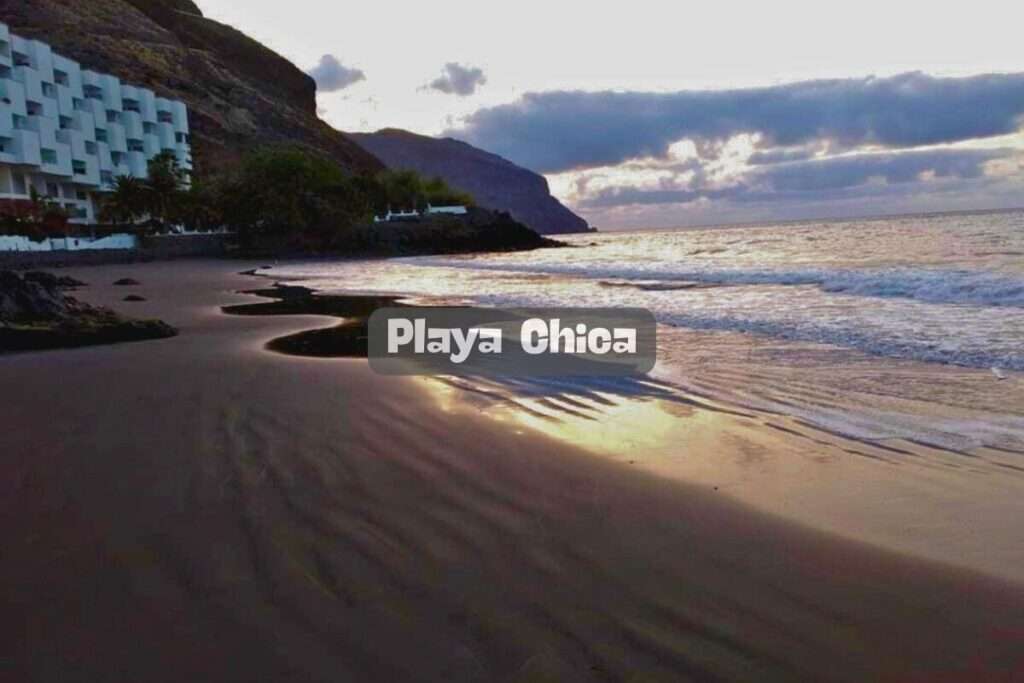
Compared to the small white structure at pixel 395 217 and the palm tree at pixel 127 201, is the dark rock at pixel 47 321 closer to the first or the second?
the palm tree at pixel 127 201

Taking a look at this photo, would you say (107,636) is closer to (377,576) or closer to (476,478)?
(377,576)

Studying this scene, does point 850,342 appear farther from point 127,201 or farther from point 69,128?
point 69,128

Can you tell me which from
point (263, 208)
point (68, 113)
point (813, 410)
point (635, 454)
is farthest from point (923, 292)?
point (68, 113)

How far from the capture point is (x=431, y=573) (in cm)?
322

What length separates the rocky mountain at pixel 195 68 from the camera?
87312 millimetres

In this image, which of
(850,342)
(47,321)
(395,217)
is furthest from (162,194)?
(850,342)

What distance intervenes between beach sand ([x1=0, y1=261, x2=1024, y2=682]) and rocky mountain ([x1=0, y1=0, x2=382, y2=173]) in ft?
307

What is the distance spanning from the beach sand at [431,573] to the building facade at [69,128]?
5656 centimetres

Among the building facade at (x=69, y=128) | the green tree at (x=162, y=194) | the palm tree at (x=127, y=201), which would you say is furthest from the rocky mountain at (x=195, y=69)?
the palm tree at (x=127, y=201)

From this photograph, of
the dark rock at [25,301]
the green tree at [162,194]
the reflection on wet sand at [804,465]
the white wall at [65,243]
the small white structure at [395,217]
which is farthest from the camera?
the small white structure at [395,217]

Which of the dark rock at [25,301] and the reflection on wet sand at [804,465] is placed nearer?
the reflection on wet sand at [804,465]

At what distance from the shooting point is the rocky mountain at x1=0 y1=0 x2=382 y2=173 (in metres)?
87.3

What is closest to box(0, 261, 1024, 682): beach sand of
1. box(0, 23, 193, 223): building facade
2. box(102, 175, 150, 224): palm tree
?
box(0, 23, 193, 223): building facade

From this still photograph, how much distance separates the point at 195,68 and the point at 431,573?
126269mm
